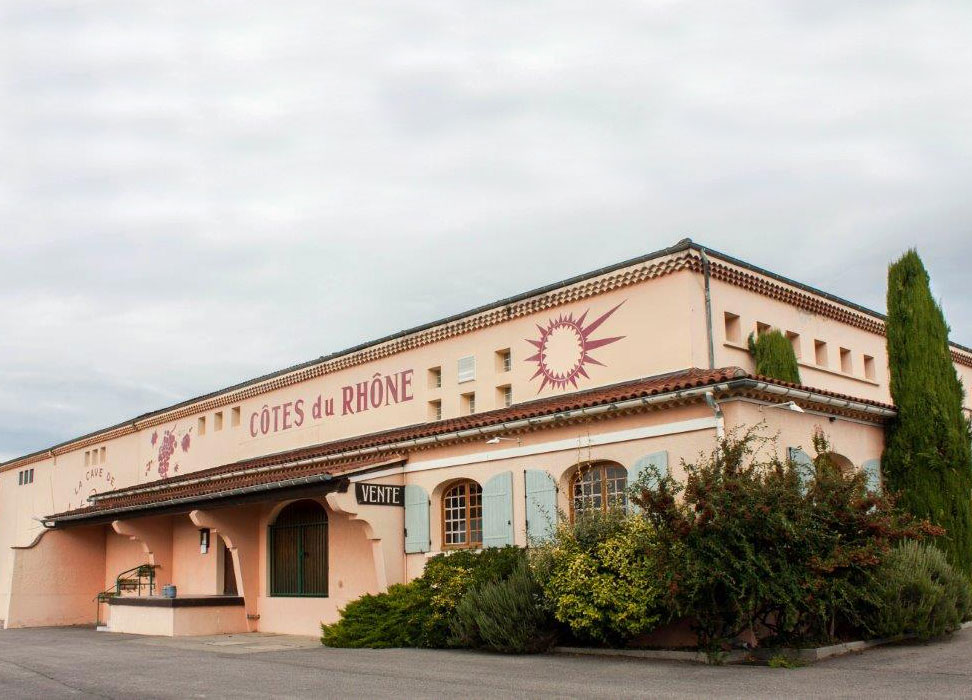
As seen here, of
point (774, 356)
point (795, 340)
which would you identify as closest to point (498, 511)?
point (774, 356)

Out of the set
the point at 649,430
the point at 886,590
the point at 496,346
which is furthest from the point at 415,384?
the point at 886,590

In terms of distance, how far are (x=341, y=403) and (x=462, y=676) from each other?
13.5 meters

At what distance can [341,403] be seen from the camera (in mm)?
24828

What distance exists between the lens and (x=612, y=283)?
59.9ft

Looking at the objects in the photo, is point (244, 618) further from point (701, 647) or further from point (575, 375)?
point (701, 647)

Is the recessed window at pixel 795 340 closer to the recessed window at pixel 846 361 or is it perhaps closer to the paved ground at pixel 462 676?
the recessed window at pixel 846 361

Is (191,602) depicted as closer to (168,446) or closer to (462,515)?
(462,515)

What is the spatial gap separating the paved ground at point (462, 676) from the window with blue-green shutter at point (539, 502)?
2.74m

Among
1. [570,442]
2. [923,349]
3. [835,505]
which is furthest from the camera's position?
[923,349]

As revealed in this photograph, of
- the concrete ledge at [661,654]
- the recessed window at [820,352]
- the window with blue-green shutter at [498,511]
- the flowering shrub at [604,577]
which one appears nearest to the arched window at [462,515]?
the window with blue-green shutter at [498,511]

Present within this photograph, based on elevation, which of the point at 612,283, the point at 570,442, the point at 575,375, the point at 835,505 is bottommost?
the point at 835,505

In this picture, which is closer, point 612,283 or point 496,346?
point 612,283

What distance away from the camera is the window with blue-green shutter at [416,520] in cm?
1856

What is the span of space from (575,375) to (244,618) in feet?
33.0
